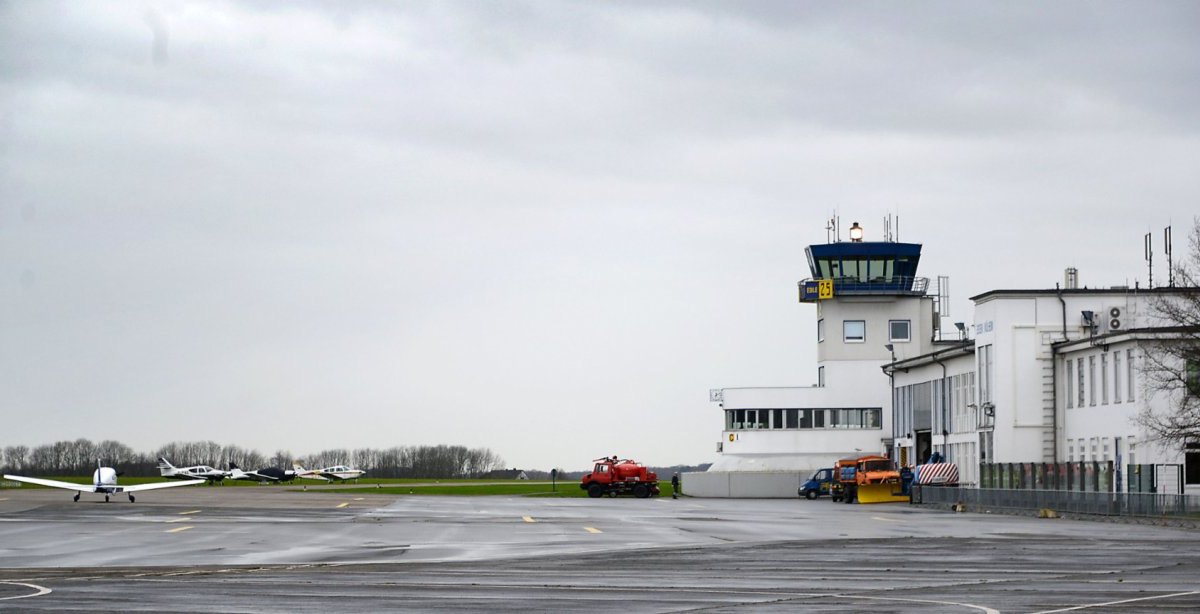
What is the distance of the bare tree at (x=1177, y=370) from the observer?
51781 mm

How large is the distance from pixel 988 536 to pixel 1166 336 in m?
26.0

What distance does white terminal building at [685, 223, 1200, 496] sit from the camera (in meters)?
61.2

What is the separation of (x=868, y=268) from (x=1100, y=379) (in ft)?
102

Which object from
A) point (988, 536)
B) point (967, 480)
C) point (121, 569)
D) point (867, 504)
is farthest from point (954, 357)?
point (121, 569)

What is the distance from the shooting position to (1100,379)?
61625mm

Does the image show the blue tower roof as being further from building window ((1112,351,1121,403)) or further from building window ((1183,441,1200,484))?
building window ((1183,441,1200,484))

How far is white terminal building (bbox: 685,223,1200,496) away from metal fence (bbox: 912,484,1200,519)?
4.33m

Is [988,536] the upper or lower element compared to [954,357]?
lower

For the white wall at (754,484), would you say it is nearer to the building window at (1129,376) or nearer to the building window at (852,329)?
the building window at (852,329)

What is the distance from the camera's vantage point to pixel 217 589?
18375mm

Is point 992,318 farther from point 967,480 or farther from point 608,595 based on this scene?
point 608,595

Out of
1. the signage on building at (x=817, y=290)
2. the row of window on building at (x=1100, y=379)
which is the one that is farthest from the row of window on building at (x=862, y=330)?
the row of window on building at (x=1100, y=379)

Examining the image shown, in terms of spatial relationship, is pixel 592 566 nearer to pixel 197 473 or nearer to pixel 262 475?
pixel 197 473

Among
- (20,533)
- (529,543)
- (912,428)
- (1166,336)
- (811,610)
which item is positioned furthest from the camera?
(912,428)
